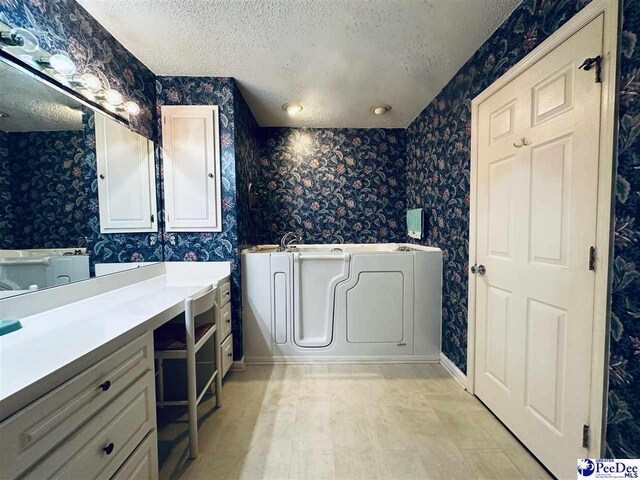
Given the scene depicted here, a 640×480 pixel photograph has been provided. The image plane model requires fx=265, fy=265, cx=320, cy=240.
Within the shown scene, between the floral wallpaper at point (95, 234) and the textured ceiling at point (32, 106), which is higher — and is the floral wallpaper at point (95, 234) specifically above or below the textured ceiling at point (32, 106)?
below

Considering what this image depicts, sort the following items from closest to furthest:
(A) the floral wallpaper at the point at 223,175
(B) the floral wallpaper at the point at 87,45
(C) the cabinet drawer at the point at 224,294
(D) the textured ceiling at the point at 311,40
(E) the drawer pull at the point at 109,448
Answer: (E) the drawer pull at the point at 109,448 < (B) the floral wallpaper at the point at 87,45 < (D) the textured ceiling at the point at 311,40 < (C) the cabinet drawer at the point at 224,294 < (A) the floral wallpaper at the point at 223,175

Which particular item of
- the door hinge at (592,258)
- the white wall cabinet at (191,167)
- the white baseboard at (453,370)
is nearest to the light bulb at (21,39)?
the white wall cabinet at (191,167)

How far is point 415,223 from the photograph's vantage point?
9.17 feet

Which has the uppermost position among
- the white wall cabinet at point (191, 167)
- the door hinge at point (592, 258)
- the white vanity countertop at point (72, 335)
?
the white wall cabinet at point (191, 167)

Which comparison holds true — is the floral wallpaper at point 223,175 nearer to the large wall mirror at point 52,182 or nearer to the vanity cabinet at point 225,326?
the vanity cabinet at point 225,326

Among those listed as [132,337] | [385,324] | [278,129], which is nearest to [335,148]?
[278,129]

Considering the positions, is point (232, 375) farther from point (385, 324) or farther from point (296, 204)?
point (296, 204)

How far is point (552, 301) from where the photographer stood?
1.25m

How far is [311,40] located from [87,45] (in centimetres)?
129

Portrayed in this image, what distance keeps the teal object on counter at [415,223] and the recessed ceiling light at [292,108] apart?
157cm

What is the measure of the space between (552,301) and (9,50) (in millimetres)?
2622

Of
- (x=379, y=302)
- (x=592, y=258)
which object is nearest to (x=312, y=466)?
(x=379, y=302)

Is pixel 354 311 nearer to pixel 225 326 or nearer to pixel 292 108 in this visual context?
pixel 225 326

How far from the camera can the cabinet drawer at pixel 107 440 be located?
2.32ft
